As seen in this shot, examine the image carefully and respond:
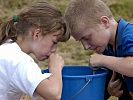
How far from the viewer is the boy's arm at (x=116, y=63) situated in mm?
2357

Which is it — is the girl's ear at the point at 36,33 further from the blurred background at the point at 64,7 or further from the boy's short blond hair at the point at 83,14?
the blurred background at the point at 64,7

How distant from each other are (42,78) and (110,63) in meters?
0.46

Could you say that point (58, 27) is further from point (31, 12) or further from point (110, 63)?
point (110, 63)

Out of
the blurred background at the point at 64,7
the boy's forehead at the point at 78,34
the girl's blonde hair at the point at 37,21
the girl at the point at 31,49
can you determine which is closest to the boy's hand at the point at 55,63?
the girl at the point at 31,49

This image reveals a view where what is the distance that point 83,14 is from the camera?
250cm

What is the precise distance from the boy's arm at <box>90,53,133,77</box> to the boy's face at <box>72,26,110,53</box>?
9cm

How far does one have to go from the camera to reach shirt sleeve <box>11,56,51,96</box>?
6.95 feet

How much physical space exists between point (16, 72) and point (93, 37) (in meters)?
0.57

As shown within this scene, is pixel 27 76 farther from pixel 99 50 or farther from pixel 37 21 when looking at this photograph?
pixel 99 50

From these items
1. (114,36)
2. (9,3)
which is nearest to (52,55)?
(114,36)

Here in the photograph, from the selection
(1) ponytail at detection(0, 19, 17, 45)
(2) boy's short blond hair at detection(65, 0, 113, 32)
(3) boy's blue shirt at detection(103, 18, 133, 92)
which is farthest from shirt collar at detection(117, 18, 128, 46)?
(1) ponytail at detection(0, 19, 17, 45)

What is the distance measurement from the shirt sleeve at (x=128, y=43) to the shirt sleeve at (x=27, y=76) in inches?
19.3

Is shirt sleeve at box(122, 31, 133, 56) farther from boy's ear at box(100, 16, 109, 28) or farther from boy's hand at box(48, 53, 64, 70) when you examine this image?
boy's hand at box(48, 53, 64, 70)

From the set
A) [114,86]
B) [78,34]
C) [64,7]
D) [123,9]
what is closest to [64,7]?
[64,7]
